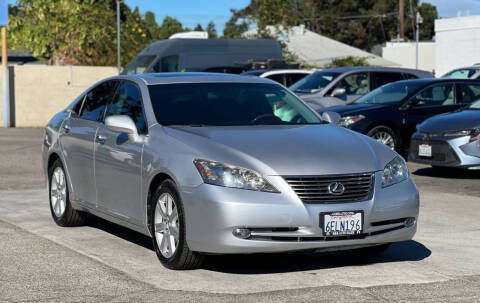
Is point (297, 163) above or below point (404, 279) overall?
above

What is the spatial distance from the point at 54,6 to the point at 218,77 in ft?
Result: 125

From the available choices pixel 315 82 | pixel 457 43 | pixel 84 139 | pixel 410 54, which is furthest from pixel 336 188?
pixel 410 54

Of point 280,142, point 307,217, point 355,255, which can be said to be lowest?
point 355,255

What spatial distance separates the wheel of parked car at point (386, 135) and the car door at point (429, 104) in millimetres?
232

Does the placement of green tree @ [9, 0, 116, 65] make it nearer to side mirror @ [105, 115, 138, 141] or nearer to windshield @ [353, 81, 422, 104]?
windshield @ [353, 81, 422, 104]

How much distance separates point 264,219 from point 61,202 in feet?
11.4

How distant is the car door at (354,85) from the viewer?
20.6 meters

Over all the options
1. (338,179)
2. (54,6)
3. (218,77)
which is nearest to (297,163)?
(338,179)

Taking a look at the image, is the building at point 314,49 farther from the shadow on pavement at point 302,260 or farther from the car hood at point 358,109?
the shadow on pavement at point 302,260

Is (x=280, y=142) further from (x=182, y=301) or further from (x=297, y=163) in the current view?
(x=182, y=301)

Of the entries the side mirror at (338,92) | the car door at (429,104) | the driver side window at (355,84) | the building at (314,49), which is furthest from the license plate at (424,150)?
the building at (314,49)

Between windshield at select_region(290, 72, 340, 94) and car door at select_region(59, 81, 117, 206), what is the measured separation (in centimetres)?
1154

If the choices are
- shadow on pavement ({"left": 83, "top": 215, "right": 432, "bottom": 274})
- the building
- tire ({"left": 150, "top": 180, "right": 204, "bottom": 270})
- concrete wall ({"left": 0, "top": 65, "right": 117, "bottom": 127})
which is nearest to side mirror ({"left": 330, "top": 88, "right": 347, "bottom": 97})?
shadow on pavement ({"left": 83, "top": 215, "right": 432, "bottom": 274})

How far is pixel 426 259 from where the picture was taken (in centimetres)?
775
